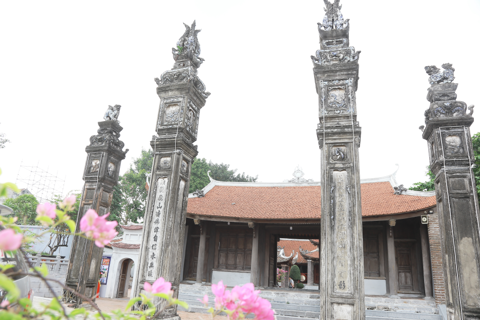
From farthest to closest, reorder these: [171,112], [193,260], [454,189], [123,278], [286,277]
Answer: [286,277] < [193,260] < [123,278] < [171,112] < [454,189]

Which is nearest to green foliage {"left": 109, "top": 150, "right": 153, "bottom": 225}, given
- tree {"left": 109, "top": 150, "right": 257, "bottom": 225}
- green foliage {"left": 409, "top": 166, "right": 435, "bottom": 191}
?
tree {"left": 109, "top": 150, "right": 257, "bottom": 225}

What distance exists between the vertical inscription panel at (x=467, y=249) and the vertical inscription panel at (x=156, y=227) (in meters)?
4.60

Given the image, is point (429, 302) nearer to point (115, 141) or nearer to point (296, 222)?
point (296, 222)

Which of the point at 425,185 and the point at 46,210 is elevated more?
the point at 425,185

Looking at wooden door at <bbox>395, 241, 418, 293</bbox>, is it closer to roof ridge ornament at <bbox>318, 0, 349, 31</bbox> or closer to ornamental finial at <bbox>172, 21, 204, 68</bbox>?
roof ridge ornament at <bbox>318, 0, 349, 31</bbox>

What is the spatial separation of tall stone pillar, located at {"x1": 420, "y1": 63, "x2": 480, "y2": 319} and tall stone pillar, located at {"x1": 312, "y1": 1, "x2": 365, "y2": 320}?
1.41 metres

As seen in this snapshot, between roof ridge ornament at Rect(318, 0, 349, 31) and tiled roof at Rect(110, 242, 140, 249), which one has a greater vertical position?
roof ridge ornament at Rect(318, 0, 349, 31)

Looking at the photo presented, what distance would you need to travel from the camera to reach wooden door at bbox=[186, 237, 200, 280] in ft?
44.4

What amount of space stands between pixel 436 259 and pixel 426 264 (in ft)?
3.08

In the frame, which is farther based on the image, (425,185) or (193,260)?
(425,185)

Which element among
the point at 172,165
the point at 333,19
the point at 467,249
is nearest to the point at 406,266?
the point at 467,249

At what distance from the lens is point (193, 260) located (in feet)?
45.1

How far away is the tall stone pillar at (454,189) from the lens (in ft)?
16.2

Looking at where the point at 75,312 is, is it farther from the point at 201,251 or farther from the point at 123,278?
the point at 123,278
